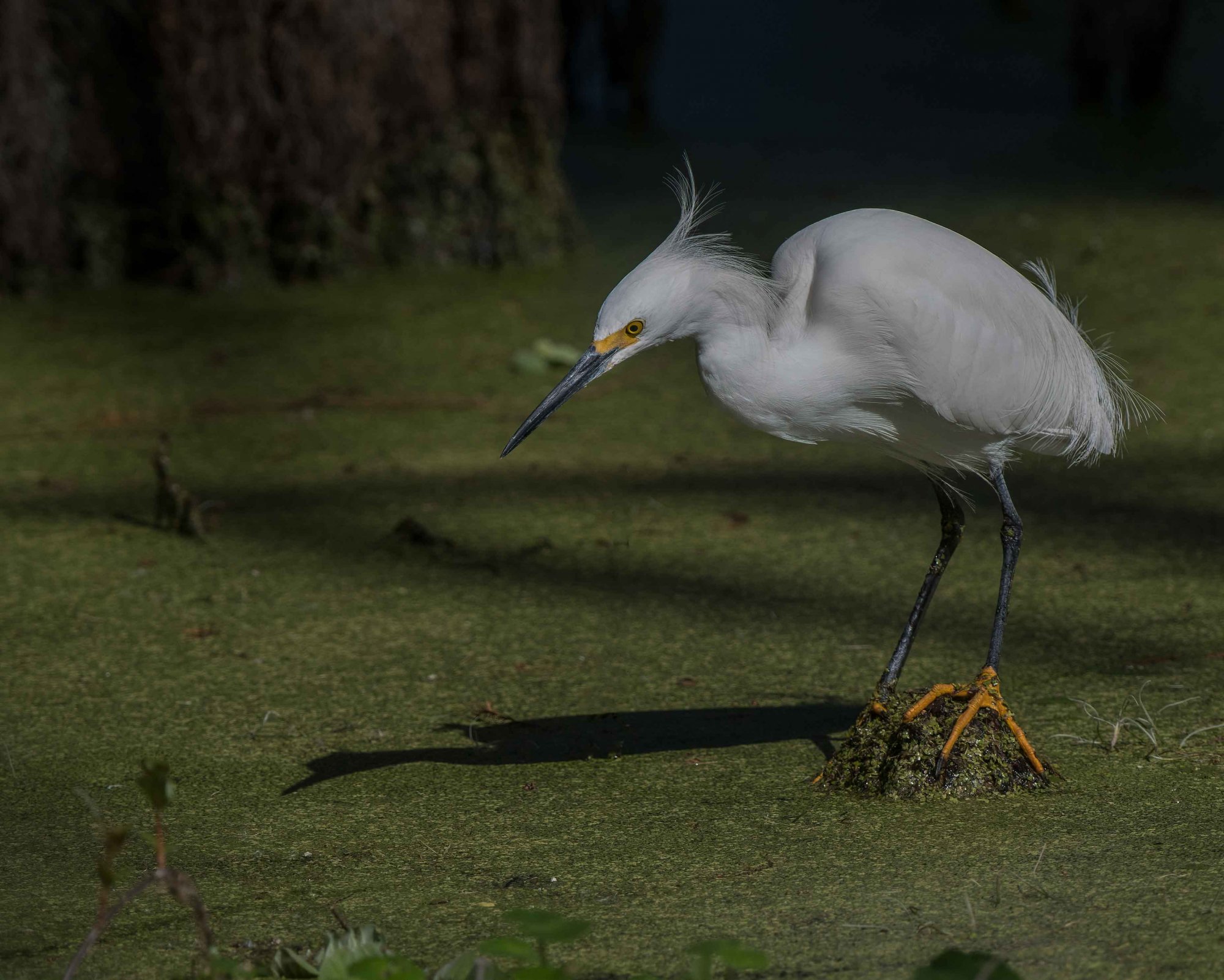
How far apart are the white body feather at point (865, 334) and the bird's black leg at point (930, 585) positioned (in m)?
0.09

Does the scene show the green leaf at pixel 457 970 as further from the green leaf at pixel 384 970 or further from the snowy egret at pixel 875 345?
the snowy egret at pixel 875 345

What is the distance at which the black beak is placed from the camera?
192 centimetres

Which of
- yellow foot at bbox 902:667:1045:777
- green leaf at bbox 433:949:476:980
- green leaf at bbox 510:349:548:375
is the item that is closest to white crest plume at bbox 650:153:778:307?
yellow foot at bbox 902:667:1045:777

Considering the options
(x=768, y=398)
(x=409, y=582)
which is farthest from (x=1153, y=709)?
(x=409, y=582)

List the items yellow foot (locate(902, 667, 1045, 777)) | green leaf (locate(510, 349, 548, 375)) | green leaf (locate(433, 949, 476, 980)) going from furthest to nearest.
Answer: green leaf (locate(510, 349, 548, 375)) < yellow foot (locate(902, 667, 1045, 777)) < green leaf (locate(433, 949, 476, 980))

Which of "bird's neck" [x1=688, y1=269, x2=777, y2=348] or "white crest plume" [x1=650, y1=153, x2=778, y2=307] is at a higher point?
"white crest plume" [x1=650, y1=153, x2=778, y2=307]

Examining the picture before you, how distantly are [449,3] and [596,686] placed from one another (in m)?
2.92

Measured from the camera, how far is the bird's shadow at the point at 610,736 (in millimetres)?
2025

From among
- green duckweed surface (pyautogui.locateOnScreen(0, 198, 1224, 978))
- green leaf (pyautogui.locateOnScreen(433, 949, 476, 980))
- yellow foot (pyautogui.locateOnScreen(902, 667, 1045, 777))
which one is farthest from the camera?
yellow foot (pyautogui.locateOnScreen(902, 667, 1045, 777))

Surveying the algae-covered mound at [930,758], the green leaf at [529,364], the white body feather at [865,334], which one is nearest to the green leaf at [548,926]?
the algae-covered mound at [930,758]

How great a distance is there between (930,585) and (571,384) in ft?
1.86

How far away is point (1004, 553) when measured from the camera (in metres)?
1.98

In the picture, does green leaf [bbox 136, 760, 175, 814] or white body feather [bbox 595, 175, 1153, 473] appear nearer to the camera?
green leaf [bbox 136, 760, 175, 814]

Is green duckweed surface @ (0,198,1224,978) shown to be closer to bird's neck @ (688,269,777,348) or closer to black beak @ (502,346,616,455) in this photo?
black beak @ (502,346,616,455)
